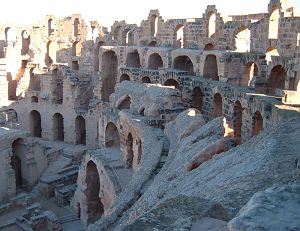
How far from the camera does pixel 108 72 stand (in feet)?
108

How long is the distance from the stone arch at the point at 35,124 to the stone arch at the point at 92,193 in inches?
549

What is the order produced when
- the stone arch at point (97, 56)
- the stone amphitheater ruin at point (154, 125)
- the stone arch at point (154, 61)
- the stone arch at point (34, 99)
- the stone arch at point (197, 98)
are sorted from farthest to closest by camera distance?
the stone arch at point (97, 56), the stone arch at point (34, 99), the stone arch at point (154, 61), the stone arch at point (197, 98), the stone amphitheater ruin at point (154, 125)

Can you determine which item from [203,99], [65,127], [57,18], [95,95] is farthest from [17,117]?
[203,99]

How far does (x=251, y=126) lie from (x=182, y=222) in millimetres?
10640

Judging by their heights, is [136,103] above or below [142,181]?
above

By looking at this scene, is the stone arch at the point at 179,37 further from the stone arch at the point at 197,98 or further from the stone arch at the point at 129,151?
the stone arch at the point at 129,151

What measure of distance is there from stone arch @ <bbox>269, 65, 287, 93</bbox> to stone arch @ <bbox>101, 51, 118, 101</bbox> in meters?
14.2

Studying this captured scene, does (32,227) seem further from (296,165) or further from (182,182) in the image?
(296,165)

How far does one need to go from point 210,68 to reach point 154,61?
6.16m

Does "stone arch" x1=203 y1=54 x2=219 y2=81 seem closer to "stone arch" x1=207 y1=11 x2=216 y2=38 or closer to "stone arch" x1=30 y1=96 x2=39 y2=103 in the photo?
"stone arch" x1=207 y1=11 x2=216 y2=38

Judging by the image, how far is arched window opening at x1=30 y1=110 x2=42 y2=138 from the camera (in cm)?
3331

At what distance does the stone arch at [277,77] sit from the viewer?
20.9m

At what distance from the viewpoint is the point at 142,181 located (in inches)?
509

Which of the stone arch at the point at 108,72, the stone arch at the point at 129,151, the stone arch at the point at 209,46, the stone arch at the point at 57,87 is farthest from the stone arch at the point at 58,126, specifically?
the stone arch at the point at 129,151
